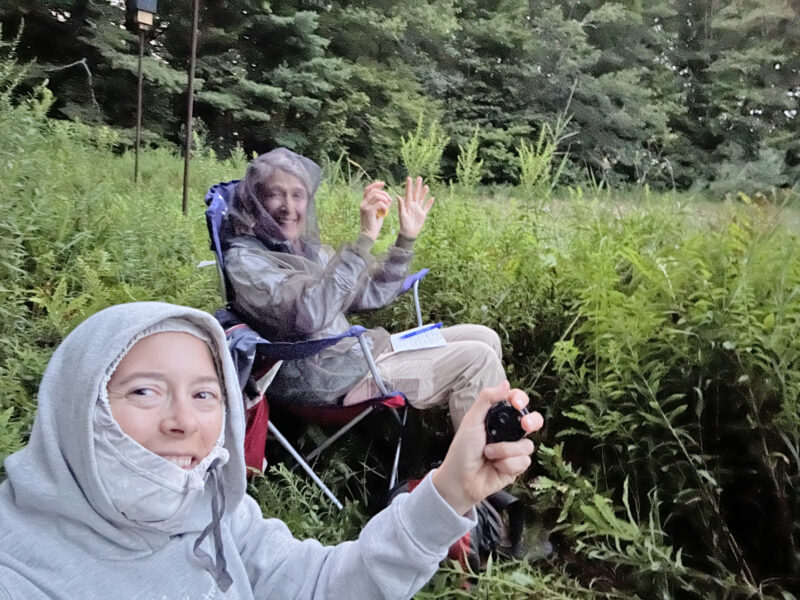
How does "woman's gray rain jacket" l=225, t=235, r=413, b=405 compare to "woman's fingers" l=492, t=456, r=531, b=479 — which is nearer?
"woman's fingers" l=492, t=456, r=531, b=479

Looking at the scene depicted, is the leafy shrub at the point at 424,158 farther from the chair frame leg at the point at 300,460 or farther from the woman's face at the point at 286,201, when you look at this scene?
the chair frame leg at the point at 300,460

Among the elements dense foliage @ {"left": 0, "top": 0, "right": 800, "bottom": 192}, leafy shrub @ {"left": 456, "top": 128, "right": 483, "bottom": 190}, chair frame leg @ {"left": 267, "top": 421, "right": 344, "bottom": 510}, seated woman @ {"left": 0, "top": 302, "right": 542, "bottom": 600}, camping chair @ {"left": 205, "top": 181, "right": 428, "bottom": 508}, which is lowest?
chair frame leg @ {"left": 267, "top": 421, "right": 344, "bottom": 510}

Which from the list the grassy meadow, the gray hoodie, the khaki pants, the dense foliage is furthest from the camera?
the dense foliage

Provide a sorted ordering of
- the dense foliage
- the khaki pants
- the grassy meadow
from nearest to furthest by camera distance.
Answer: the grassy meadow → the khaki pants → the dense foliage

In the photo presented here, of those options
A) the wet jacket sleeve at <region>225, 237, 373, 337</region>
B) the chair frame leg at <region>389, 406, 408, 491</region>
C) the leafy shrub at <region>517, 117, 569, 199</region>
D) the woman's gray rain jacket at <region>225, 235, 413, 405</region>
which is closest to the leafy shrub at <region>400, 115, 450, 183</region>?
the leafy shrub at <region>517, 117, 569, 199</region>

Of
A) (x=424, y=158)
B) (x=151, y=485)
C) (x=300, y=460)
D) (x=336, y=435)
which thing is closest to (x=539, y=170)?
(x=424, y=158)

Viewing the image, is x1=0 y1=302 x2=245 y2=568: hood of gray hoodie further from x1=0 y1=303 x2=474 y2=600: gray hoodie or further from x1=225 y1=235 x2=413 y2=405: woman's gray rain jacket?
x1=225 y1=235 x2=413 y2=405: woman's gray rain jacket

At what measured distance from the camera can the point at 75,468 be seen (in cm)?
59

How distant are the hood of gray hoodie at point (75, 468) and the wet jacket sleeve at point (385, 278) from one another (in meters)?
1.01

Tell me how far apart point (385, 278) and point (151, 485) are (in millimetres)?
1097

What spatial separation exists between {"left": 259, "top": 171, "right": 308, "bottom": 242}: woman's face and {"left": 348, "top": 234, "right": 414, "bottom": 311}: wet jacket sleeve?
0.23 metres

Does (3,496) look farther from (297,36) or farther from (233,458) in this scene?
(297,36)

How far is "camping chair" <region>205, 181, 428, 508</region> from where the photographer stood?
1.29 metres

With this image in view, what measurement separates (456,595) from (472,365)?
0.49m
